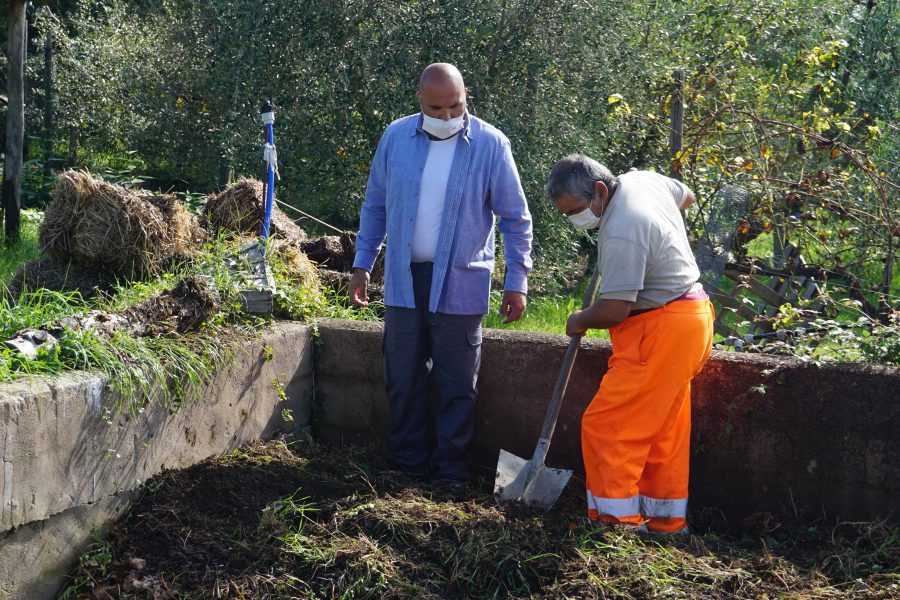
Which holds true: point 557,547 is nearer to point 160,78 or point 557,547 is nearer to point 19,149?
point 19,149

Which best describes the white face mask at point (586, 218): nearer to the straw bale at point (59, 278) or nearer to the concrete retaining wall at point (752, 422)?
the concrete retaining wall at point (752, 422)

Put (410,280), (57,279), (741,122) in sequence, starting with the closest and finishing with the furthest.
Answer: (410,280)
(57,279)
(741,122)

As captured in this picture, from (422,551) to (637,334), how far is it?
49.0 inches

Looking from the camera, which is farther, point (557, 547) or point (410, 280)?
point (410, 280)

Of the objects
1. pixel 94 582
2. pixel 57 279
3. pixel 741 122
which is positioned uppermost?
pixel 741 122

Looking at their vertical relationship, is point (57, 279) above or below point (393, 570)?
above

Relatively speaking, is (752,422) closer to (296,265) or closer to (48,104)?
(296,265)

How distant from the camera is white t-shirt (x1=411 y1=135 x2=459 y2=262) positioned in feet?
14.7

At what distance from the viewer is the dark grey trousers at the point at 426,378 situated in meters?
4.53

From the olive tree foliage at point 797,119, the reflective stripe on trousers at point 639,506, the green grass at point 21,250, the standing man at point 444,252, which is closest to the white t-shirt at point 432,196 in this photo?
the standing man at point 444,252

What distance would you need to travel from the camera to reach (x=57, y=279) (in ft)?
17.7

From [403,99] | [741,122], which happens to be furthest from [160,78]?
[741,122]

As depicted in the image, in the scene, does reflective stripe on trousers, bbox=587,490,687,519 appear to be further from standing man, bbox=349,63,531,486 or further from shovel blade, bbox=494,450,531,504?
standing man, bbox=349,63,531,486

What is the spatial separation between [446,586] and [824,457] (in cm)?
176
